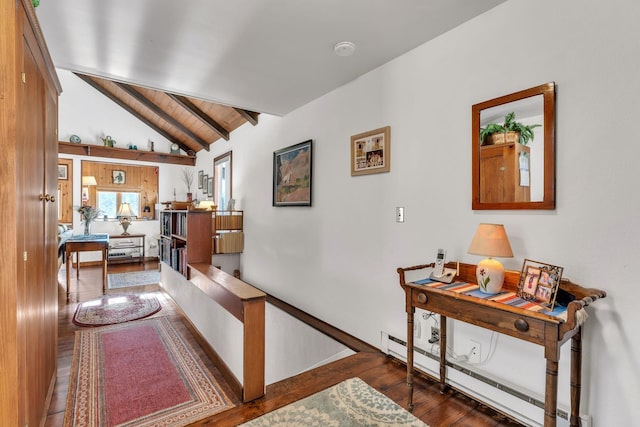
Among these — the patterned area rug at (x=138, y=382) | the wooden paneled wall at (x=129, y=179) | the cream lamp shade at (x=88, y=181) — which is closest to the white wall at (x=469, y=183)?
the patterned area rug at (x=138, y=382)

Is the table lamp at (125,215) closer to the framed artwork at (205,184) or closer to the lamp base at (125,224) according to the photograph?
the lamp base at (125,224)

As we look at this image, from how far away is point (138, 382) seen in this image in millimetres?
2365

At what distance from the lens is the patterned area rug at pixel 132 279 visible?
5.16 m

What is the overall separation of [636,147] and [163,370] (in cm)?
327

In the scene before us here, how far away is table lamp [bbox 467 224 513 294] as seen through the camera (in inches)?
60.0

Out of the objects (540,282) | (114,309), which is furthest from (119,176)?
(540,282)

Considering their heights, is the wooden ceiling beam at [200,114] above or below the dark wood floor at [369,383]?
above

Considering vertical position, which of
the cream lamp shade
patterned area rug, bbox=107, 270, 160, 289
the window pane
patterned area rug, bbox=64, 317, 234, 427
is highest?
the cream lamp shade

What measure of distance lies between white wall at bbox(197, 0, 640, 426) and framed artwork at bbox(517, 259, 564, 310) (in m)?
0.17

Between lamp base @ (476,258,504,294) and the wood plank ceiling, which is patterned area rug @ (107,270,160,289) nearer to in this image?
the wood plank ceiling

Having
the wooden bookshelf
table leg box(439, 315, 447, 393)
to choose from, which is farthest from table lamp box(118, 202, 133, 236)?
table leg box(439, 315, 447, 393)

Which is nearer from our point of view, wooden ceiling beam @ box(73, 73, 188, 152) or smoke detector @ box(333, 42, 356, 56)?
smoke detector @ box(333, 42, 356, 56)

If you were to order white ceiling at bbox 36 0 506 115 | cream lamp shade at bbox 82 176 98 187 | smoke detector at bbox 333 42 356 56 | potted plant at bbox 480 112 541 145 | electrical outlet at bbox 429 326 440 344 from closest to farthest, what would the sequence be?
potted plant at bbox 480 112 541 145, white ceiling at bbox 36 0 506 115, electrical outlet at bbox 429 326 440 344, smoke detector at bbox 333 42 356 56, cream lamp shade at bbox 82 176 98 187

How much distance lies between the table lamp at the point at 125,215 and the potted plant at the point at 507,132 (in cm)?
727
